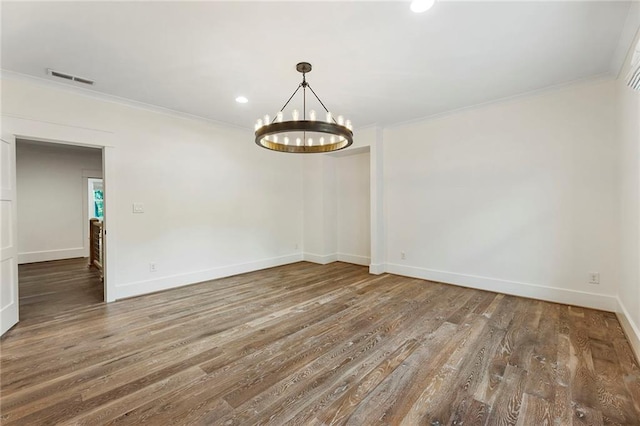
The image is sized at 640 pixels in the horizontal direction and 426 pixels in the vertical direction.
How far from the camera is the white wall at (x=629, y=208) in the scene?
2.34 meters

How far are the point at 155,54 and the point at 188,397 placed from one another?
9.74 ft

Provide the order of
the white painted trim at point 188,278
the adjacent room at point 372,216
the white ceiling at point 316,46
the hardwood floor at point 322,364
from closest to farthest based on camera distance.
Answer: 1. the hardwood floor at point 322,364
2. the adjacent room at point 372,216
3. the white ceiling at point 316,46
4. the white painted trim at point 188,278

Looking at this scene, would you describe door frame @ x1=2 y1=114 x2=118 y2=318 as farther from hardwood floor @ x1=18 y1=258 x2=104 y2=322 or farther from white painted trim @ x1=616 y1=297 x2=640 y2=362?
white painted trim @ x1=616 y1=297 x2=640 y2=362

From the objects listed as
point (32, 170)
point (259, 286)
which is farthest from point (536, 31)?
point (32, 170)

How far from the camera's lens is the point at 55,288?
13.9 ft

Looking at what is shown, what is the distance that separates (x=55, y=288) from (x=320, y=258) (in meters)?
4.50

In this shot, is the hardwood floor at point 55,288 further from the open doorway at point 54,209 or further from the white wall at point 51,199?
the white wall at point 51,199

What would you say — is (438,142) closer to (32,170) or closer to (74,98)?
(74,98)

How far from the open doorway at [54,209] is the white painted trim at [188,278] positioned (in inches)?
61.2

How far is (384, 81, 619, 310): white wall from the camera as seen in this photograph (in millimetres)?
3230

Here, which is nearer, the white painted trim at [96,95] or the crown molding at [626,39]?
the crown molding at [626,39]

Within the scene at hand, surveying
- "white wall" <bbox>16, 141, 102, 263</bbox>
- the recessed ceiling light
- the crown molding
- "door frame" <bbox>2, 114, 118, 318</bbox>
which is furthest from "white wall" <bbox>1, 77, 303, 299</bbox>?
the crown molding

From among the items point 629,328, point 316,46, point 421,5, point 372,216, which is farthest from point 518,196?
point 316,46

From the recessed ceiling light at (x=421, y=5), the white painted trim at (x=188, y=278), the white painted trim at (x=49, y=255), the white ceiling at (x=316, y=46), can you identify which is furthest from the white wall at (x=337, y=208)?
the white painted trim at (x=49, y=255)
